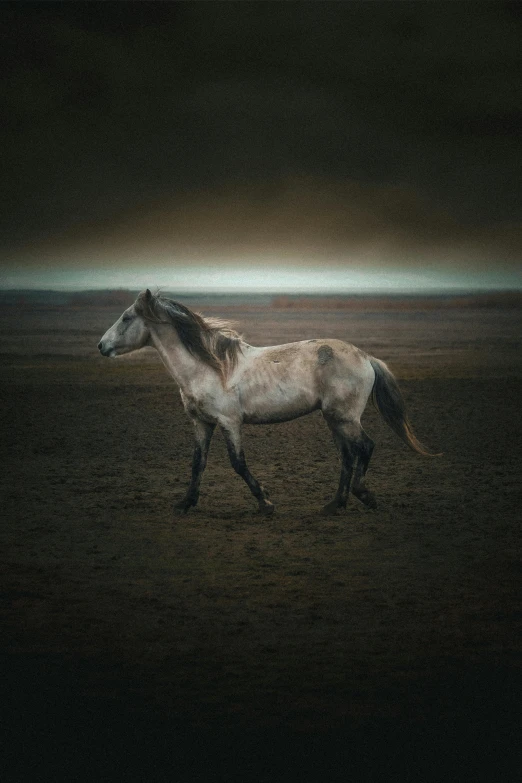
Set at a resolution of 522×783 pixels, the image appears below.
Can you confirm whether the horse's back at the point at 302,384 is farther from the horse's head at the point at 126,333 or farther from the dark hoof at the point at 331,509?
the horse's head at the point at 126,333

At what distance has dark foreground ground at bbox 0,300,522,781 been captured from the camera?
11.3 ft

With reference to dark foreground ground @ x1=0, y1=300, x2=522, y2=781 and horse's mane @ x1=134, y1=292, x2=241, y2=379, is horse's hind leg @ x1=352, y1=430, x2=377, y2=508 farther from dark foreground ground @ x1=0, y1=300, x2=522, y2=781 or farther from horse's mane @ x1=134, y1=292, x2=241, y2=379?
horse's mane @ x1=134, y1=292, x2=241, y2=379

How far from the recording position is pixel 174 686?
13.1 feet

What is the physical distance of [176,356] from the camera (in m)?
7.43

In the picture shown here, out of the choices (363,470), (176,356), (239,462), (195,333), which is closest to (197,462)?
(239,462)

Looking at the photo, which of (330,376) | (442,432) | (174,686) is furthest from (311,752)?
(442,432)

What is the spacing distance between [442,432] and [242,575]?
676 centimetres

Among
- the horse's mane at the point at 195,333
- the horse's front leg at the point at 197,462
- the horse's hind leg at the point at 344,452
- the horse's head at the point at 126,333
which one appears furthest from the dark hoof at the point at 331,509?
the horse's head at the point at 126,333

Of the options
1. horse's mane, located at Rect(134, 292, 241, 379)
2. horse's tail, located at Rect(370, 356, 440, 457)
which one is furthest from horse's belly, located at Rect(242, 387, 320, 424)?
horse's tail, located at Rect(370, 356, 440, 457)

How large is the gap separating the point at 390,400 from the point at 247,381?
4.45 feet

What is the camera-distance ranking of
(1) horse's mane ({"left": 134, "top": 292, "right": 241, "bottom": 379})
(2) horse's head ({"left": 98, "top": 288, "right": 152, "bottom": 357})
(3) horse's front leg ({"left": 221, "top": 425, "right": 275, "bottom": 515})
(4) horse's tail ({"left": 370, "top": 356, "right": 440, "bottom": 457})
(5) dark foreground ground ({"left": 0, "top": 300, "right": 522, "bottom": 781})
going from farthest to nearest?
(4) horse's tail ({"left": 370, "top": 356, "right": 440, "bottom": 457}) < (2) horse's head ({"left": 98, "top": 288, "right": 152, "bottom": 357}) < (1) horse's mane ({"left": 134, "top": 292, "right": 241, "bottom": 379}) < (3) horse's front leg ({"left": 221, "top": 425, "right": 275, "bottom": 515}) < (5) dark foreground ground ({"left": 0, "top": 300, "right": 522, "bottom": 781})

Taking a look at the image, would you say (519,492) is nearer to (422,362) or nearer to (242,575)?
(242,575)

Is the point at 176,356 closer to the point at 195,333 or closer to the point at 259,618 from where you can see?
the point at 195,333

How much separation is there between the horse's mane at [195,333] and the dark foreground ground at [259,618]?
138cm
